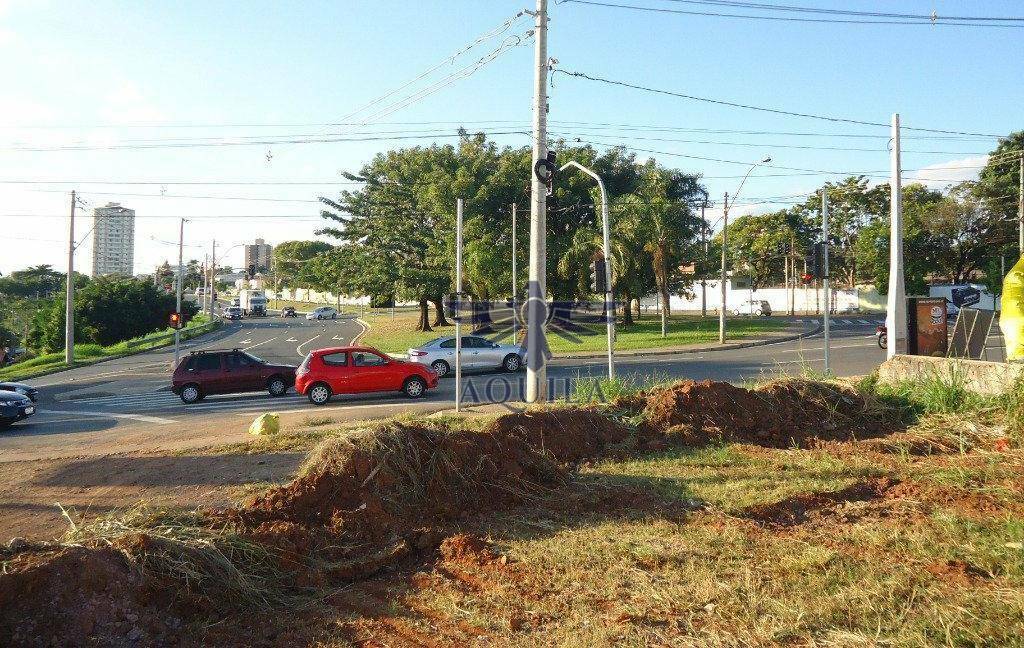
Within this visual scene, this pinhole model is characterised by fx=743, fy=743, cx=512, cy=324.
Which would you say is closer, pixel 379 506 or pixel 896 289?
pixel 379 506

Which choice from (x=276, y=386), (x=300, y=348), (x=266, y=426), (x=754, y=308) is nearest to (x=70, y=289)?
(x=300, y=348)

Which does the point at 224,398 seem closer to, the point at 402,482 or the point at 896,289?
the point at 402,482

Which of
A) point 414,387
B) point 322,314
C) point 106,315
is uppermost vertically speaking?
point 322,314

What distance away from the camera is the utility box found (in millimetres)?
16766

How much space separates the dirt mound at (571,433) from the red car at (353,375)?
404 inches

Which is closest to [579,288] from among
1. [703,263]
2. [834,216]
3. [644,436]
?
[703,263]

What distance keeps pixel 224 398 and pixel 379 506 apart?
1773 cm

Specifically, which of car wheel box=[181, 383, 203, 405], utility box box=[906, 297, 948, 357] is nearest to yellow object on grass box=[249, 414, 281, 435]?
car wheel box=[181, 383, 203, 405]

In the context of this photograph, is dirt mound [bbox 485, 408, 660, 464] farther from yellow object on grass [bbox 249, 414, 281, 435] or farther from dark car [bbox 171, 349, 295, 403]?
dark car [bbox 171, 349, 295, 403]

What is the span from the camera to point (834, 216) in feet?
229

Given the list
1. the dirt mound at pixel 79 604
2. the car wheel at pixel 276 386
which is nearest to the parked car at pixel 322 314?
the car wheel at pixel 276 386

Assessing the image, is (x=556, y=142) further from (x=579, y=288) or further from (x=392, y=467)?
(x=392, y=467)

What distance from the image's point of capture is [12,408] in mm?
18172

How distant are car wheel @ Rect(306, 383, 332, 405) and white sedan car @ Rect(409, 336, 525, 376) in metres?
5.82
